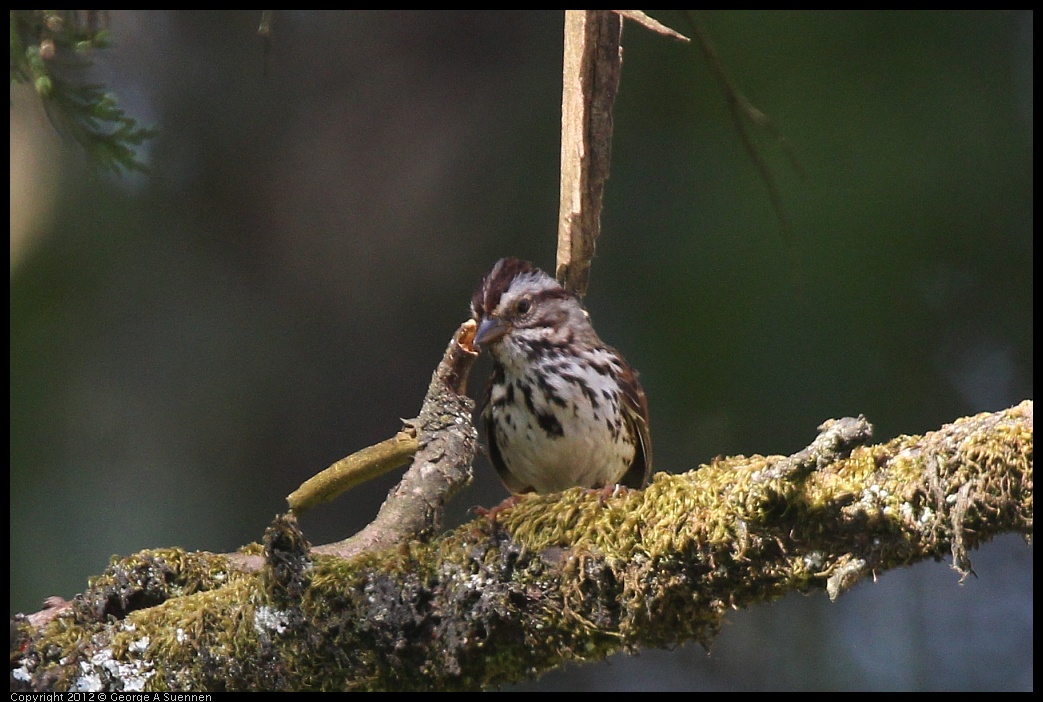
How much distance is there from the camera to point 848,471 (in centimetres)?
231

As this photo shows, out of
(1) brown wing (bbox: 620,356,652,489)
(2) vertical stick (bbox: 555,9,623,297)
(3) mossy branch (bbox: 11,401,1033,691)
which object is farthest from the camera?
(1) brown wing (bbox: 620,356,652,489)

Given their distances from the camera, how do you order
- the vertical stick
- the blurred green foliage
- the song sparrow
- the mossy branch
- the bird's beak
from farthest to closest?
the song sparrow, the bird's beak, the vertical stick, the blurred green foliage, the mossy branch

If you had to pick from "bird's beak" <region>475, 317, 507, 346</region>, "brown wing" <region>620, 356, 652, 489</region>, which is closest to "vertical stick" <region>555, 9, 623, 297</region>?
"bird's beak" <region>475, 317, 507, 346</region>

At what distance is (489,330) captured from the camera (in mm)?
3910

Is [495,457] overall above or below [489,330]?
below

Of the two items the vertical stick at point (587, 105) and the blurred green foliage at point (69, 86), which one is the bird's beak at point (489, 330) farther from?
the blurred green foliage at point (69, 86)

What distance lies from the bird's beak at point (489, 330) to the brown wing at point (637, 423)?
581 mm

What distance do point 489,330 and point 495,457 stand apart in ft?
2.42

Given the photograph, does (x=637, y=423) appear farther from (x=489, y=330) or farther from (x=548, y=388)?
(x=489, y=330)

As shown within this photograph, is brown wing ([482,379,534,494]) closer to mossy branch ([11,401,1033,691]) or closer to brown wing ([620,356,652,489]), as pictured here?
brown wing ([620,356,652,489])

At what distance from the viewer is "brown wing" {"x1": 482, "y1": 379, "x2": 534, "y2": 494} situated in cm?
428

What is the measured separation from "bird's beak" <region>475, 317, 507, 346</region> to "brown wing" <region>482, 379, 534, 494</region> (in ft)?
1.19

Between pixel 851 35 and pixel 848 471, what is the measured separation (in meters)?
4.46

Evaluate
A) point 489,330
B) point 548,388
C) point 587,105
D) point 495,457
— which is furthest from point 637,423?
point 587,105
